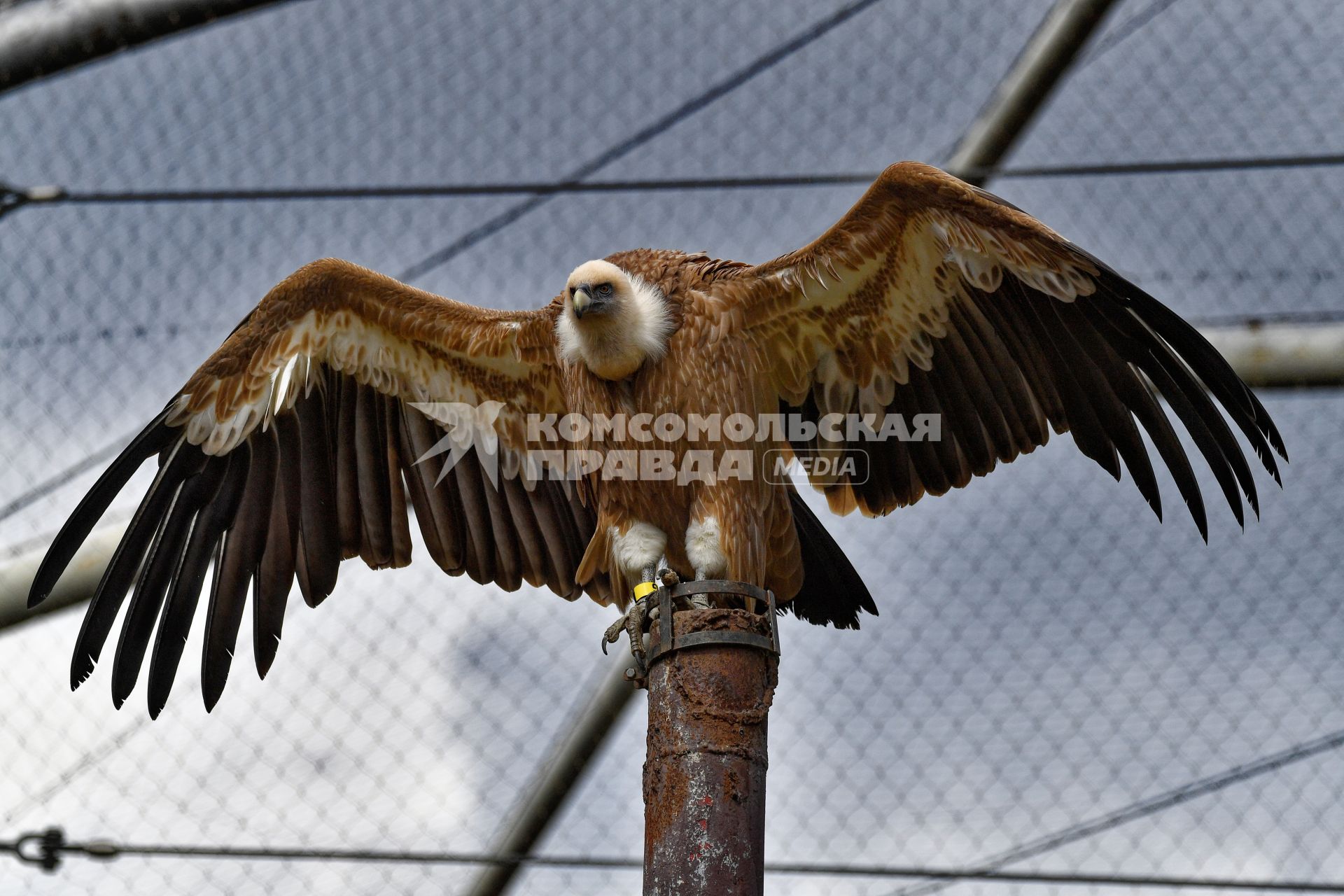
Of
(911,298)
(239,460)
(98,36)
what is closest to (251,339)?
(239,460)

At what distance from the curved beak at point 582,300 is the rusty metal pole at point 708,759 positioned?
0.97 meters

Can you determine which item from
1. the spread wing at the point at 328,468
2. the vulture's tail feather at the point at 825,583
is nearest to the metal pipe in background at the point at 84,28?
the spread wing at the point at 328,468

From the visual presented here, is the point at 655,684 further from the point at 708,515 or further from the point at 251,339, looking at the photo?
the point at 251,339

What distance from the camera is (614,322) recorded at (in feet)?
10.1

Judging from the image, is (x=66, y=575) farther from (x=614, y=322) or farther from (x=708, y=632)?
(x=708, y=632)

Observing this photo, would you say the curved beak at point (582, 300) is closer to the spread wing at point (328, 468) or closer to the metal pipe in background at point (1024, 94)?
the spread wing at point (328, 468)

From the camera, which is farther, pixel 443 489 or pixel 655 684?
pixel 443 489

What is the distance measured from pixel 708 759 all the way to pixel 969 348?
1501 millimetres

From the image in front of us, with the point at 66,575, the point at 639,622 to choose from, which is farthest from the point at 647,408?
the point at 66,575

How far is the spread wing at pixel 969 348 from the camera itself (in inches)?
117

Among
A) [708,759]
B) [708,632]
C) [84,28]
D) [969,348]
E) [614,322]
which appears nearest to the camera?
[708,759]

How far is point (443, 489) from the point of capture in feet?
12.0

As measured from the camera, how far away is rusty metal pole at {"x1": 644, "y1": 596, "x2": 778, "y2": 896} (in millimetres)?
2031

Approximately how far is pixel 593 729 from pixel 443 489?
75 cm
